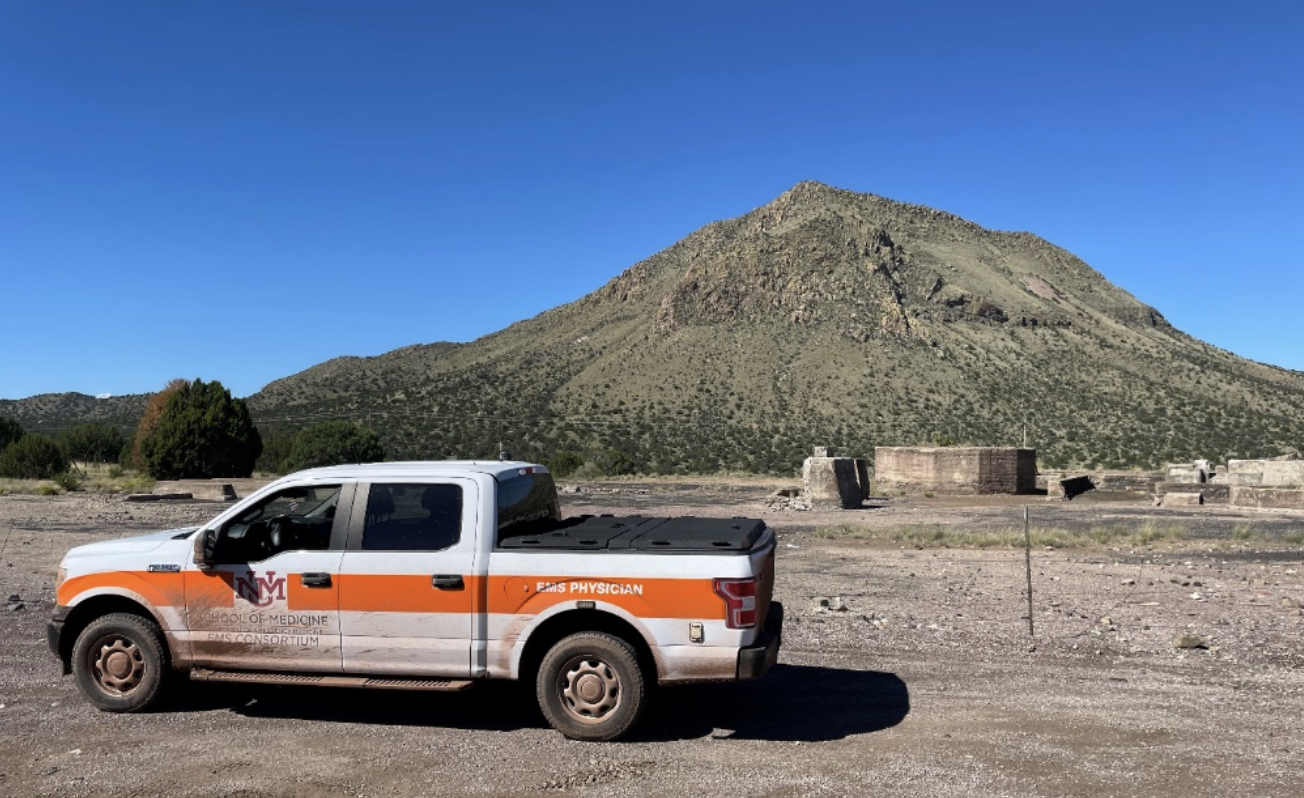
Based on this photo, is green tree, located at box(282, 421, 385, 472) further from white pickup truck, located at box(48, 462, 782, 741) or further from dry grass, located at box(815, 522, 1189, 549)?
white pickup truck, located at box(48, 462, 782, 741)

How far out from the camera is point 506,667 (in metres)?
6.62

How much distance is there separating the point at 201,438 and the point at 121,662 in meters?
41.3

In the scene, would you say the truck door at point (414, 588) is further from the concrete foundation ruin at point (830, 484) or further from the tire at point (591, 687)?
the concrete foundation ruin at point (830, 484)

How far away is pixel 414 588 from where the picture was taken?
22.0 feet

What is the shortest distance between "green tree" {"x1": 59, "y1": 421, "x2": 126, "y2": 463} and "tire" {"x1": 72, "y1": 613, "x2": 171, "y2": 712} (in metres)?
57.6

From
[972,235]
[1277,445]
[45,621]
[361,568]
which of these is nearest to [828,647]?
[361,568]

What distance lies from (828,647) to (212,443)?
4200 cm

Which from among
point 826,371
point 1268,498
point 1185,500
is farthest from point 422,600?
point 826,371

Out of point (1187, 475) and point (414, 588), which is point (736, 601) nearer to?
point (414, 588)

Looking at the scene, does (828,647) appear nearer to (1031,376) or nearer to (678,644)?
(678,644)

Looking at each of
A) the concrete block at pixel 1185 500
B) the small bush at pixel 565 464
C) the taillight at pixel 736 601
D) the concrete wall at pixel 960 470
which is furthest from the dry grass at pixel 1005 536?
the small bush at pixel 565 464

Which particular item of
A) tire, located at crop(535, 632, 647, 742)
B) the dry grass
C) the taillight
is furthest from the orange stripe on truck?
the dry grass

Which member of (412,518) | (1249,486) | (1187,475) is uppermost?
(412,518)

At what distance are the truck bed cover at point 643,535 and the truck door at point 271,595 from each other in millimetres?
1283
